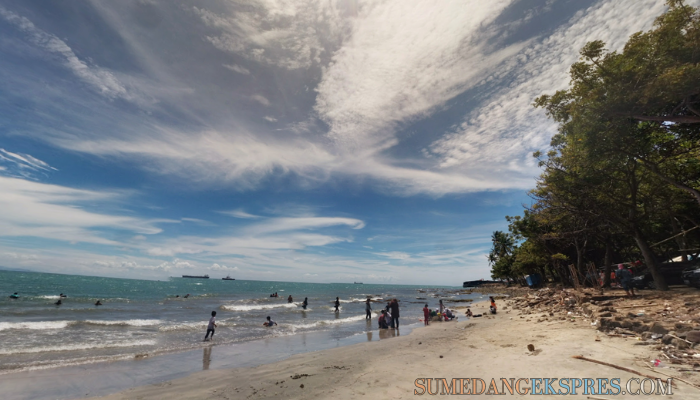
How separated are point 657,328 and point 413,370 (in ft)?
22.4

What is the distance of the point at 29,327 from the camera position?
65.5 ft

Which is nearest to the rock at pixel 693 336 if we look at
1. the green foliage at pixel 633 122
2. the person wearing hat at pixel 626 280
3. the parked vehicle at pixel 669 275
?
the green foliage at pixel 633 122

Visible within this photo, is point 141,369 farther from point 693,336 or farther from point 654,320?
point 654,320

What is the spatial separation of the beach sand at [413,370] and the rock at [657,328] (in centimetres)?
72

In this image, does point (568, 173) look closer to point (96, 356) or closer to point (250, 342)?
point (250, 342)

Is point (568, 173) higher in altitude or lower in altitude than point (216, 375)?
higher

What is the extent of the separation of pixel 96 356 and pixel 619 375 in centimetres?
1883

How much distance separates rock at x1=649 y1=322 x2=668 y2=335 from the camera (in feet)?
25.3

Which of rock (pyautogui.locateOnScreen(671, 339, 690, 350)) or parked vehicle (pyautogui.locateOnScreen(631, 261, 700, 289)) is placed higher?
parked vehicle (pyautogui.locateOnScreen(631, 261, 700, 289))

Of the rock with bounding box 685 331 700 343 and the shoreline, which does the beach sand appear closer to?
the rock with bounding box 685 331 700 343

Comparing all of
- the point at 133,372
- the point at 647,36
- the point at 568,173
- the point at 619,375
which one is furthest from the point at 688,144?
the point at 133,372

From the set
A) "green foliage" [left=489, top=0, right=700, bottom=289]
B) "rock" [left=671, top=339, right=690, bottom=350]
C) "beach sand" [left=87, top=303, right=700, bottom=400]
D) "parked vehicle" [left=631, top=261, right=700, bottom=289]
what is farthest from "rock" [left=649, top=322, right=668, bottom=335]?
"parked vehicle" [left=631, top=261, right=700, bottom=289]

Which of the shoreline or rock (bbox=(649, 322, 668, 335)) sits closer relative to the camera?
rock (bbox=(649, 322, 668, 335))

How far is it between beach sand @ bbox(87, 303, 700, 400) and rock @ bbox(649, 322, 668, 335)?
0.72 metres
